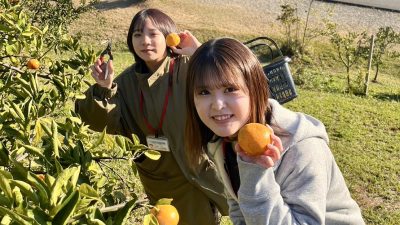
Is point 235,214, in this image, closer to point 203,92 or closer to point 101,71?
point 203,92

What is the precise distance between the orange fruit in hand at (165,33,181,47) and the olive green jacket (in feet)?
0.25

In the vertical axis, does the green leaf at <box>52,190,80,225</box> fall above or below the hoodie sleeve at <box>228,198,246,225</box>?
above

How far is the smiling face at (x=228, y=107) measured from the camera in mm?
1254

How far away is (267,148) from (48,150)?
59 cm

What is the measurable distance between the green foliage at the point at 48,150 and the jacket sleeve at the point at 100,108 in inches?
3.2

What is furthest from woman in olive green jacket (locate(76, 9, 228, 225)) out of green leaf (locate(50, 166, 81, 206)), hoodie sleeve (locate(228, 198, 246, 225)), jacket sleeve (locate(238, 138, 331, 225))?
green leaf (locate(50, 166, 81, 206))

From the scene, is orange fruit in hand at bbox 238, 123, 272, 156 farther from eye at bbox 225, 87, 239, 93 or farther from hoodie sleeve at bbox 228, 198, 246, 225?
hoodie sleeve at bbox 228, 198, 246, 225

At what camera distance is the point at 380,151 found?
421cm

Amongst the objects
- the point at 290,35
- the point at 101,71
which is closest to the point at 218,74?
the point at 101,71

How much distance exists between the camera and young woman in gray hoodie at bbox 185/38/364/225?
45.1 inches

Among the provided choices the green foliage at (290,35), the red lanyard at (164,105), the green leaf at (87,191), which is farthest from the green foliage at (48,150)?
the green foliage at (290,35)


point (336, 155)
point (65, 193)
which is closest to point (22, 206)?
point (65, 193)

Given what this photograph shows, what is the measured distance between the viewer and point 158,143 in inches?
79.5

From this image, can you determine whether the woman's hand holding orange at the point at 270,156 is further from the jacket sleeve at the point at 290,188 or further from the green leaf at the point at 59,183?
the green leaf at the point at 59,183
